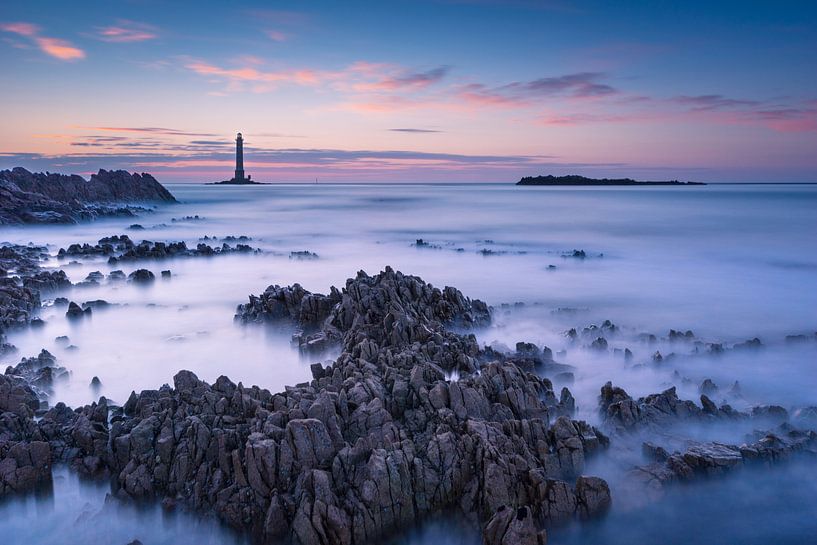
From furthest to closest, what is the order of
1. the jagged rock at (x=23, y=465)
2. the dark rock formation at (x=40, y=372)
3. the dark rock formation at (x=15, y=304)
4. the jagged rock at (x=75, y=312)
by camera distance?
the jagged rock at (x=75, y=312), the dark rock formation at (x=15, y=304), the dark rock formation at (x=40, y=372), the jagged rock at (x=23, y=465)

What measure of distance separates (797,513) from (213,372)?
33.9 feet

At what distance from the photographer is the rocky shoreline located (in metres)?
6.60

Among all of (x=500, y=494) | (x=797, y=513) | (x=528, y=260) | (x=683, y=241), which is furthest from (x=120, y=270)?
(x=683, y=241)

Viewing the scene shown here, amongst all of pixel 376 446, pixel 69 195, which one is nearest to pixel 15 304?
pixel 376 446

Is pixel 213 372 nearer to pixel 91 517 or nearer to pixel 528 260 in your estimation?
pixel 91 517

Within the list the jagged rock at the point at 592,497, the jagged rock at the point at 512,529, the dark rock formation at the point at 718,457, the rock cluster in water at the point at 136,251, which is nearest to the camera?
the jagged rock at the point at 512,529

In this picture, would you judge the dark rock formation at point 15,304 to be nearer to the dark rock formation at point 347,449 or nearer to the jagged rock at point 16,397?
the jagged rock at point 16,397

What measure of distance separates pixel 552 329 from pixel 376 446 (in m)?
8.80

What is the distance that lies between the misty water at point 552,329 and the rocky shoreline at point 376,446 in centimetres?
31

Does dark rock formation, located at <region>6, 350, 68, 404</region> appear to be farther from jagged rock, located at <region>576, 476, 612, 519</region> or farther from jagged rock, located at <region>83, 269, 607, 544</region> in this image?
jagged rock, located at <region>576, 476, 612, 519</region>

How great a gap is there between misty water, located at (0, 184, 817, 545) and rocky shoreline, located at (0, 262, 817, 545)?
0.31 metres

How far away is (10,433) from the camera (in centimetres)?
786

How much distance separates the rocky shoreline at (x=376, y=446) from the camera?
6.60 m

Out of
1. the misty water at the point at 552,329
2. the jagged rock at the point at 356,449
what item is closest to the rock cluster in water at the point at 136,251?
the misty water at the point at 552,329
